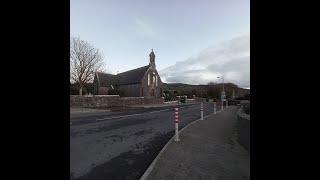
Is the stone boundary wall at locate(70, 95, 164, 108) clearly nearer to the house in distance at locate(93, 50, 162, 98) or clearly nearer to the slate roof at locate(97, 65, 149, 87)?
the house in distance at locate(93, 50, 162, 98)

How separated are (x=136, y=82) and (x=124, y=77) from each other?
7376mm

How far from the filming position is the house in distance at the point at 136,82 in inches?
2296

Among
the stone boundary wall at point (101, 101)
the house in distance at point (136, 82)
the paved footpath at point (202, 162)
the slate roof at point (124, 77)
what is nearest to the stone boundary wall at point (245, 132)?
the paved footpath at point (202, 162)

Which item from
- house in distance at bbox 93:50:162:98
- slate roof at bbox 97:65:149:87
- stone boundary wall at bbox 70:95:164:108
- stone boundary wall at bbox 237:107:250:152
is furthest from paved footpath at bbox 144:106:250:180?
slate roof at bbox 97:65:149:87

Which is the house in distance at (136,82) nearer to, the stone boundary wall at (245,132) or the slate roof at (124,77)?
the slate roof at (124,77)

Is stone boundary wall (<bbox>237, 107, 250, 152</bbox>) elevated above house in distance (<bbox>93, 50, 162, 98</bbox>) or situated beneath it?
situated beneath

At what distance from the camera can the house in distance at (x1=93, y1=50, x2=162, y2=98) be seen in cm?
5831

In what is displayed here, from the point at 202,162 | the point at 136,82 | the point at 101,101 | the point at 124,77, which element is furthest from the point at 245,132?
the point at 124,77

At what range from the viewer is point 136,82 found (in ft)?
193
